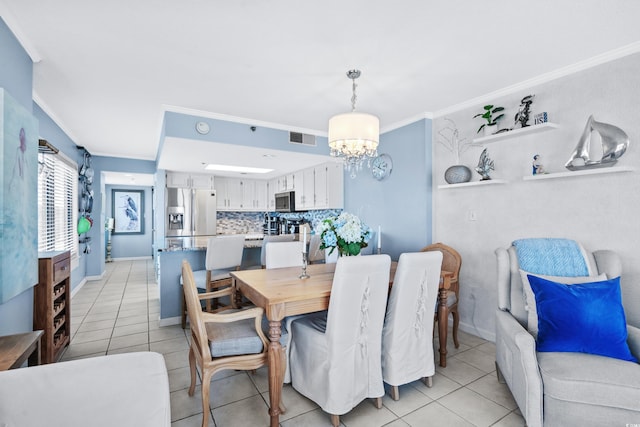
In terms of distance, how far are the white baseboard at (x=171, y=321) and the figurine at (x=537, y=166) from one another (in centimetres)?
399

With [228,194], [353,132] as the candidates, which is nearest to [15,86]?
[353,132]

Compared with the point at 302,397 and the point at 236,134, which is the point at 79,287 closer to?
the point at 236,134

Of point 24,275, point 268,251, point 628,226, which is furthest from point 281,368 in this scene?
point 628,226

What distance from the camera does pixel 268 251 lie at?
2906 mm

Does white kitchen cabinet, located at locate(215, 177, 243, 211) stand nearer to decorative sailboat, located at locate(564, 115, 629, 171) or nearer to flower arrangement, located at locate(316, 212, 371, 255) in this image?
flower arrangement, located at locate(316, 212, 371, 255)

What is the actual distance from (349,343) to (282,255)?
4.17 ft

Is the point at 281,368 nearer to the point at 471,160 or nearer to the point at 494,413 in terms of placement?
the point at 494,413

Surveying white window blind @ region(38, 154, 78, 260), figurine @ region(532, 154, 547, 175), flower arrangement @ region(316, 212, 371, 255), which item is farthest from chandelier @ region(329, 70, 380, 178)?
white window blind @ region(38, 154, 78, 260)

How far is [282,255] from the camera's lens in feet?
9.74

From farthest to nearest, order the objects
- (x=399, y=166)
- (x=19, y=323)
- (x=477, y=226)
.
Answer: (x=399, y=166)
(x=477, y=226)
(x=19, y=323)

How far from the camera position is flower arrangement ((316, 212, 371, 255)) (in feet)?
7.79

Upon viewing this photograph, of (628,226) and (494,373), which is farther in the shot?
(494,373)

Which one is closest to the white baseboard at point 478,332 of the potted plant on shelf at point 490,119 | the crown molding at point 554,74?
the potted plant on shelf at point 490,119

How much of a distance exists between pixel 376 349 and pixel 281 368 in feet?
2.03
